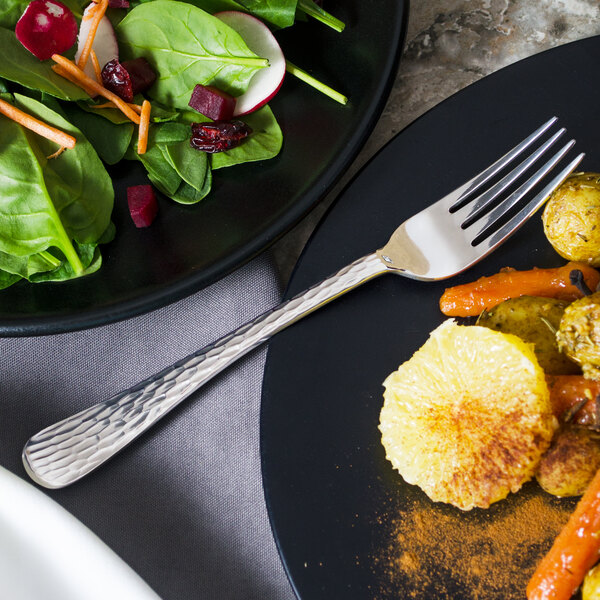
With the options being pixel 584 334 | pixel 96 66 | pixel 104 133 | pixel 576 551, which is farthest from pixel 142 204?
pixel 576 551

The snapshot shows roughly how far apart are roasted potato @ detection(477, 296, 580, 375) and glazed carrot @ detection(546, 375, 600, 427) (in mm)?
31

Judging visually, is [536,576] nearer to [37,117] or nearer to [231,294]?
[231,294]

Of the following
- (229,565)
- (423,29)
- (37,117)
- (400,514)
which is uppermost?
(423,29)

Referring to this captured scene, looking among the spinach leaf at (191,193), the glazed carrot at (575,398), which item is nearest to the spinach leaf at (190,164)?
the spinach leaf at (191,193)

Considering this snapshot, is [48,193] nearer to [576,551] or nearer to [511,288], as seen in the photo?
[511,288]

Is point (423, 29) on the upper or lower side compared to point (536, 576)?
upper

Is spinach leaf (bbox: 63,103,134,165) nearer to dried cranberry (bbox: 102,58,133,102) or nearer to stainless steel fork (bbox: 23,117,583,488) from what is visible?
dried cranberry (bbox: 102,58,133,102)

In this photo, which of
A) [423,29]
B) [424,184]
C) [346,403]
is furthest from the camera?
[423,29]

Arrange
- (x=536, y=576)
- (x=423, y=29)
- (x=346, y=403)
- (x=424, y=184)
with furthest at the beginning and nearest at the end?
1. (x=423, y=29)
2. (x=424, y=184)
3. (x=346, y=403)
4. (x=536, y=576)

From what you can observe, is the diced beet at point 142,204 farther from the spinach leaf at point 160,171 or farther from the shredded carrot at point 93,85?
the shredded carrot at point 93,85

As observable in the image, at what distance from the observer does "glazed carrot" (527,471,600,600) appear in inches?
44.6

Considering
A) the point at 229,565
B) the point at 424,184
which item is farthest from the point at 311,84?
the point at 229,565

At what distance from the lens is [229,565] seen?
1441 mm

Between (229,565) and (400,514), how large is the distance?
37 cm
